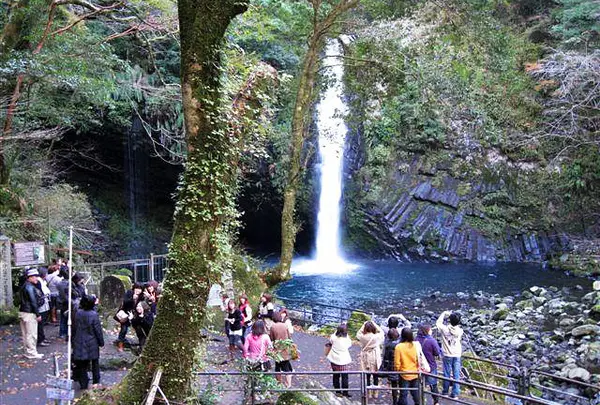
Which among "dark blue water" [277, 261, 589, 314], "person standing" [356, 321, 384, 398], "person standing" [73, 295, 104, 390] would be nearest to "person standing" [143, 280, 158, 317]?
"person standing" [73, 295, 104, 390]

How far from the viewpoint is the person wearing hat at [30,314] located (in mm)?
7940

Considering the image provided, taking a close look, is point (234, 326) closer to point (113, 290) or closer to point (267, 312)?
point (267, 312)

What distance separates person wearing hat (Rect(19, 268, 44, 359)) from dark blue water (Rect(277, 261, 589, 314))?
455 inches

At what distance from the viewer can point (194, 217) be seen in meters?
5.64

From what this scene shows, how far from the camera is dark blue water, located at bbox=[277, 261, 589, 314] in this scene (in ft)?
63.1

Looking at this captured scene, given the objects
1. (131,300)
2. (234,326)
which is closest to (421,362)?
(234,326)

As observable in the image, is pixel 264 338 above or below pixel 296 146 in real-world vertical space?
below

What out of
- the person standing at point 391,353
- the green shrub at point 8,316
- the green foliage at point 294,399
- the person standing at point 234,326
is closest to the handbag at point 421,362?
the person standing at point 391,353

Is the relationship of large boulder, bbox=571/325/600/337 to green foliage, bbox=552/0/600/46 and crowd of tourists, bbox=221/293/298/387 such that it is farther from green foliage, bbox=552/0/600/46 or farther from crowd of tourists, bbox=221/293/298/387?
green foliage, bbox=552/0/600/46

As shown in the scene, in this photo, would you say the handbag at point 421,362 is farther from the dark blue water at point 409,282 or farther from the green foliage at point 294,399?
the dark blue water at point 409,282

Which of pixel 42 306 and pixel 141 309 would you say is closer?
pixel 141 309

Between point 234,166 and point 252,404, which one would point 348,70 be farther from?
point 252,404

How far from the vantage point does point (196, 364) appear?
566 cm

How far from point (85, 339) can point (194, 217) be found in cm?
243
